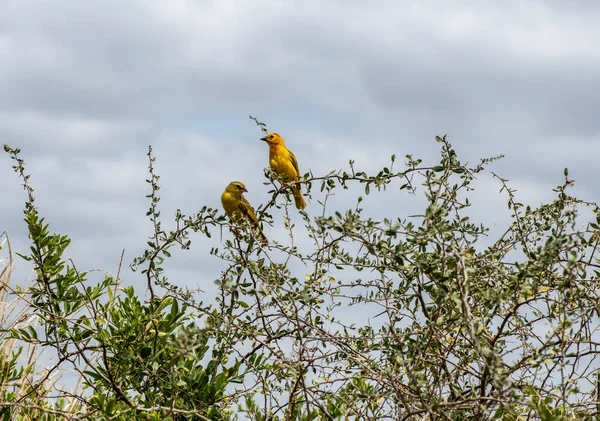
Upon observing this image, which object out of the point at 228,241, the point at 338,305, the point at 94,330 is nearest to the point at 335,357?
the point at 338,305

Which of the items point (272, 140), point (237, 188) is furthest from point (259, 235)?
point (272, 140)

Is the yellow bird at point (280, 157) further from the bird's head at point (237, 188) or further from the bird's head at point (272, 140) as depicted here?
the bird's head at point (237, 188)

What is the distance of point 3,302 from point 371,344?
13.0 feet

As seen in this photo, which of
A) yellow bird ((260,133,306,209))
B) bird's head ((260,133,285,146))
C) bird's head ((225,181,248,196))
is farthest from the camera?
bird's head ((260,133,285,146))

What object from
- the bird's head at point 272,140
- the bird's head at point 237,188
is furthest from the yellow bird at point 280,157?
the bird's head at point 237,188

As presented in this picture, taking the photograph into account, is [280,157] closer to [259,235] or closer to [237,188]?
[237,188]

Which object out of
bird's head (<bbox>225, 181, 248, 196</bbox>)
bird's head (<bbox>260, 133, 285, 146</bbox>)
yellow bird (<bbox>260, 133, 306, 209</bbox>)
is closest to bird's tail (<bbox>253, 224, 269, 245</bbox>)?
bird's head (<bbox>225, 181, 248, 196</bbox>)

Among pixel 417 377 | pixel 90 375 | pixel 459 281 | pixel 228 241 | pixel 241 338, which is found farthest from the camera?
pixel 90 375

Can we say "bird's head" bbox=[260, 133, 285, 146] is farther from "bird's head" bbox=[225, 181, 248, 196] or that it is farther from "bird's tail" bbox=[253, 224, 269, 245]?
"bird's tail" bbox=[253, 224, 269, 245]

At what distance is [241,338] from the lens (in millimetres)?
4383

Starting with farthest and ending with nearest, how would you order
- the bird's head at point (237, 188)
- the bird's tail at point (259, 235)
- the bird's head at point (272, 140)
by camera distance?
the bird's head at point (272, 140)
the bird's head at point (237, 188)
the bird's tail at point (259, 235)

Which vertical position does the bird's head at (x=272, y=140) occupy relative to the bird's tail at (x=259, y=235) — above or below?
above

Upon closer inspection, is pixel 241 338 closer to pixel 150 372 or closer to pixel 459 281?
pixel 150 372

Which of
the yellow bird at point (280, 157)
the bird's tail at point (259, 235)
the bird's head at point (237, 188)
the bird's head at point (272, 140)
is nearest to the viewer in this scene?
the bird's tail at point (259, 235)
